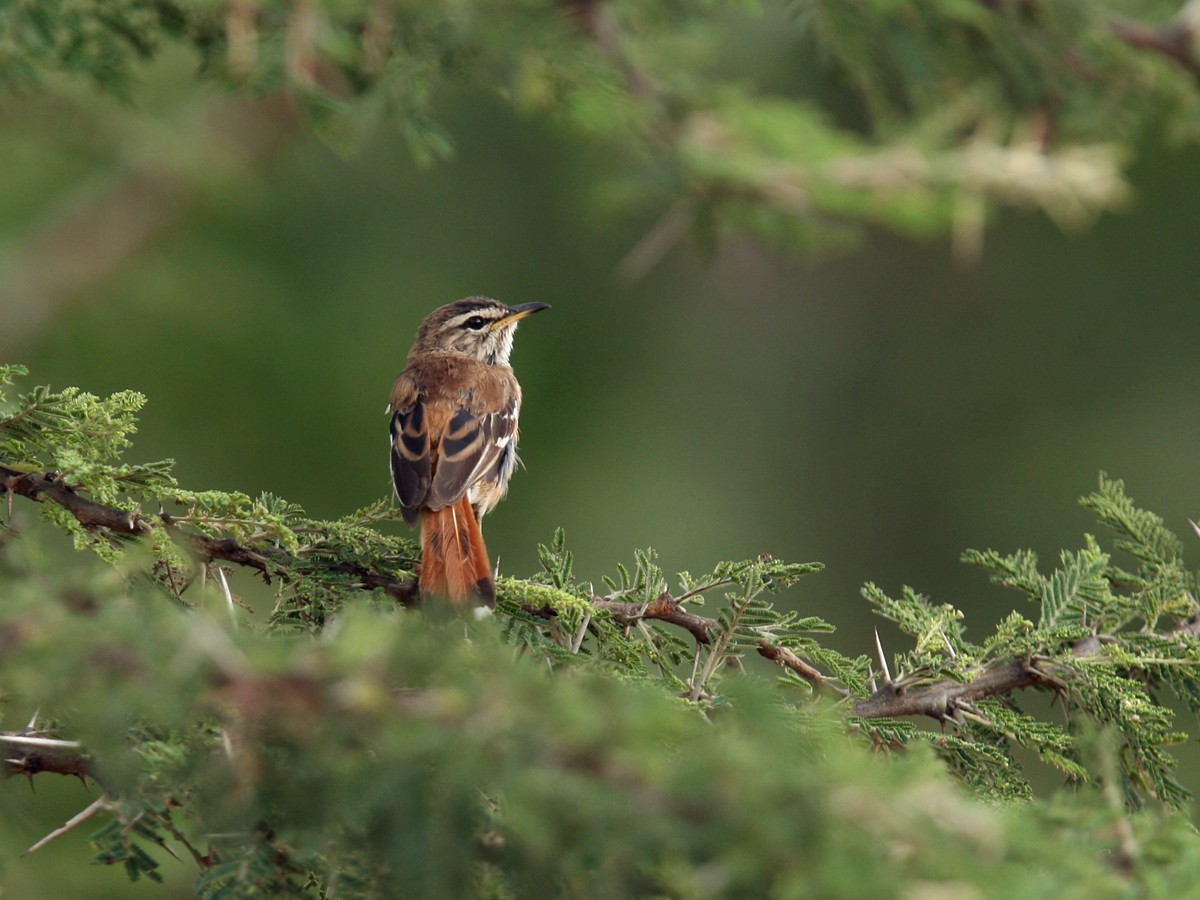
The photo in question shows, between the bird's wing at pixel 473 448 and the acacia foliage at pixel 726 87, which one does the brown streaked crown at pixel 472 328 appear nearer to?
the bird's wing at pixel 473 448

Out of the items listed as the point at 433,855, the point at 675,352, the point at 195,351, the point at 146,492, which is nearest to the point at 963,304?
the point at 675,352

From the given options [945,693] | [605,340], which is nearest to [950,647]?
[945,693]

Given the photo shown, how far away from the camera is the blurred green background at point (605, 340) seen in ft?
25.6

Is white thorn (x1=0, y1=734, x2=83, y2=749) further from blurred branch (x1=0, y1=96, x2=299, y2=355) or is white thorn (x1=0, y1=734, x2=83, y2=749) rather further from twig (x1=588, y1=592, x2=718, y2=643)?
blurred branch (x1=0, y1=96, x2=299, y2=355)

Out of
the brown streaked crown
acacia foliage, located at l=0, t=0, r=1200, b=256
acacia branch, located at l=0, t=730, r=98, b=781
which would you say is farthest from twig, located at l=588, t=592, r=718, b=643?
the brown streaked crown

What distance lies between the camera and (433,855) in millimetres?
1511

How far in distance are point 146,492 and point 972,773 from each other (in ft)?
5.92

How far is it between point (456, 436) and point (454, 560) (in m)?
1.97

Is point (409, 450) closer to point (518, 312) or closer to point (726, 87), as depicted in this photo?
point (518, 312)

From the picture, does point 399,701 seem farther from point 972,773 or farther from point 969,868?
point 972,773

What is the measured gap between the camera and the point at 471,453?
18.2 feet

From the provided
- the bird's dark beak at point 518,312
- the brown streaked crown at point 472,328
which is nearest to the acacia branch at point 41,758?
the bird's dark beak at point 518,312

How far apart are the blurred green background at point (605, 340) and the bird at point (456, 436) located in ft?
3.23

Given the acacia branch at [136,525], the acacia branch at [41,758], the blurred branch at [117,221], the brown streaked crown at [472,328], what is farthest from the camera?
the blurred branch at [117,221]
